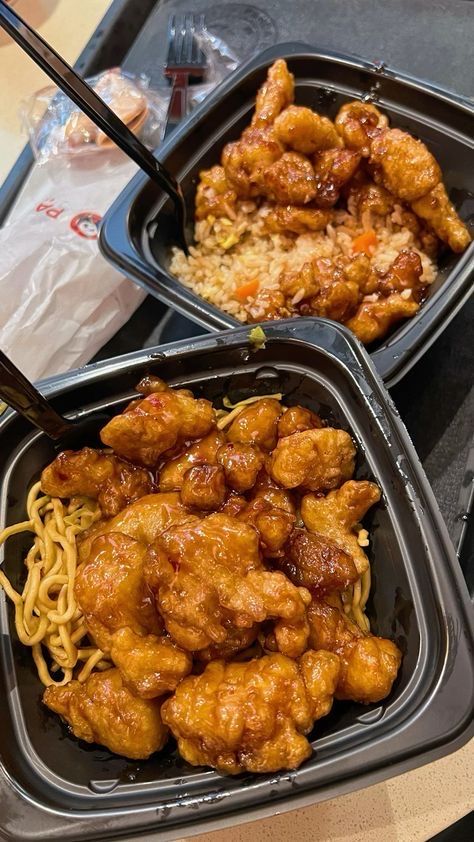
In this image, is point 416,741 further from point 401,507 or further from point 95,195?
point 95,195

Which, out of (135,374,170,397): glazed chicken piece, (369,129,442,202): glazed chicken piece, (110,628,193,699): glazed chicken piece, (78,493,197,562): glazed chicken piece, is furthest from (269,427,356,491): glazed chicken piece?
(369,129,442,202): glazed chicken piece

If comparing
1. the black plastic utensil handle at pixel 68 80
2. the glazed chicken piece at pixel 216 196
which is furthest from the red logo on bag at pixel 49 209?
the black plastic utensil handle at pixel 68 80

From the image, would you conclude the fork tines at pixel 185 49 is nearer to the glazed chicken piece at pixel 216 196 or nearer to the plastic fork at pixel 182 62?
the plastic fork at pixel 182 62

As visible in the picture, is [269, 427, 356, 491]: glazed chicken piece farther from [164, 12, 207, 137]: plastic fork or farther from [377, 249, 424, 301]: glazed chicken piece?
[164, 12, 207, 137]: plastic fork

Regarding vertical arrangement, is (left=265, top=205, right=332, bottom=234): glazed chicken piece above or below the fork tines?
below

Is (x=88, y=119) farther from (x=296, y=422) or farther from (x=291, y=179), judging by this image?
(x=296, y=422)
